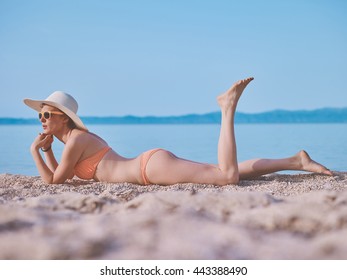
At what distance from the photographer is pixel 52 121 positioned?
143 inches

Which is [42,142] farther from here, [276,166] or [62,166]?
[276,166]

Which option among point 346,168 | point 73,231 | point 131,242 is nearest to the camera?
point 131,242

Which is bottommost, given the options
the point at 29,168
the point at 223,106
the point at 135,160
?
the point at 29,168

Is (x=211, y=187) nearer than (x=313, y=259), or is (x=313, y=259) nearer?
(x=313, y=259)

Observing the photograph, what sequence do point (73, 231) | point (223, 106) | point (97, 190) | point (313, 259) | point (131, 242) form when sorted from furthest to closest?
1. point (223, 106)
2. point (97, 190)
3. point (73, 231)
4. point (131, 242)
5. point (313, 259)

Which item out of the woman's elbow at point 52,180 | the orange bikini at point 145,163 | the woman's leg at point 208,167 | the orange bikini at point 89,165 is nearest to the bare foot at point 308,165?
the woman's leg at point 208,167

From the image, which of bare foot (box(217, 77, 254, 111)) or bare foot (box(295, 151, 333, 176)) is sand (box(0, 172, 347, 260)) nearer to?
bare foot (box(217, 77, 254, 111))

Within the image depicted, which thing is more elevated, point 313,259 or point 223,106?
point 223,106

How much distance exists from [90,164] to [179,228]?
2237mm

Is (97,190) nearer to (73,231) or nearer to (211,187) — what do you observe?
(211,187)

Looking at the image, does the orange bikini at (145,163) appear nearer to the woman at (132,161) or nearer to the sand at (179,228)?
the woman at (132,161)

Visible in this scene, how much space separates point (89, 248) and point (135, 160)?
7.24 feet
